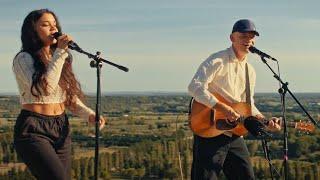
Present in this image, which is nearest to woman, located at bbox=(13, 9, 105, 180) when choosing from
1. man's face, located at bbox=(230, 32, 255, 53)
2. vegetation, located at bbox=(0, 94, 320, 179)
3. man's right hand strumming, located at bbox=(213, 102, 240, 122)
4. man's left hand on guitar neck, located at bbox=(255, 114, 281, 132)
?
man's right hand strumming, located at bbox=(213, 102, 240, 122)

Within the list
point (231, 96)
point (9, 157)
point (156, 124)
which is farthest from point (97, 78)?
point (156, 124)

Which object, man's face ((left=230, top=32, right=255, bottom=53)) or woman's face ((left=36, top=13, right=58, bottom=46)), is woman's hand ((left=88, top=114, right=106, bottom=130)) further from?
man's face ((left=230, top=32, right=255, bottom=53))

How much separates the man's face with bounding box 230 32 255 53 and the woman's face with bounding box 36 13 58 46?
6.00 feet

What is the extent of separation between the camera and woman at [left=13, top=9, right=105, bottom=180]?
3.92 m

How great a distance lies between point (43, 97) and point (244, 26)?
6.87 ft

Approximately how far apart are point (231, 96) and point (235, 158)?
585mm

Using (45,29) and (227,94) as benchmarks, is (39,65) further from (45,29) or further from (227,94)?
(227,94)

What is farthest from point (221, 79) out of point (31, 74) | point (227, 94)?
point (31, 74)

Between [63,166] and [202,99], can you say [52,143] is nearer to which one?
[63,166]

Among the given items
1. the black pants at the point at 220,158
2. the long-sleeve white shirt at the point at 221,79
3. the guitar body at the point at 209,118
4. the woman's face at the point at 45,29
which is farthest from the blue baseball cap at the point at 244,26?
the woman's face at the point at 45,29

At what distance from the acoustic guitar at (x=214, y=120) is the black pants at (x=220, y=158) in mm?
63

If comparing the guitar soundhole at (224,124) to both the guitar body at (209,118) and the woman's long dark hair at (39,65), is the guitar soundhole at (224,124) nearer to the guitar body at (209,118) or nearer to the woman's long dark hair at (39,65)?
the guitar body at (209,118)

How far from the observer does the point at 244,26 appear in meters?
5.14

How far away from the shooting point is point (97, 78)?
13.9ft
